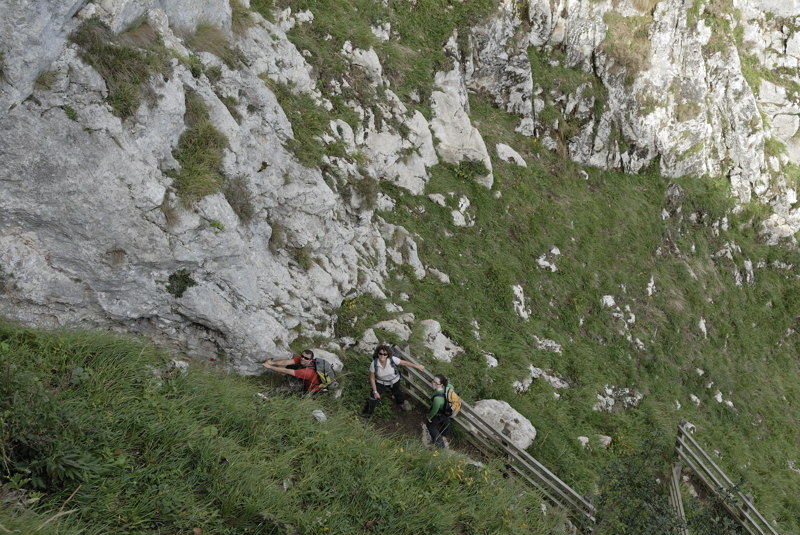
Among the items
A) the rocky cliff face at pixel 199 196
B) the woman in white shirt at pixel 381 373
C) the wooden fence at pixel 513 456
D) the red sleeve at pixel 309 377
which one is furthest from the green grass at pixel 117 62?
the wooden fence at pixel 513 456

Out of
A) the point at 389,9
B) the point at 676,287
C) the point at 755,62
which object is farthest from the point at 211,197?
the point at 755,62

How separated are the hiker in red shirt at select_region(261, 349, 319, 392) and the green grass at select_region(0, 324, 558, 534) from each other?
459mm

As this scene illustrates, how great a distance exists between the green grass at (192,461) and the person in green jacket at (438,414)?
0.99 meters

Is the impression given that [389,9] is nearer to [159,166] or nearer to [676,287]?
[159,166]

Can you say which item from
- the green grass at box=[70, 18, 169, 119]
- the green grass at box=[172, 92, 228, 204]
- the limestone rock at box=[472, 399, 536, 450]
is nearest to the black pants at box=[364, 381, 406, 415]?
the limestone rock at box=[472, 399, 536, 450]

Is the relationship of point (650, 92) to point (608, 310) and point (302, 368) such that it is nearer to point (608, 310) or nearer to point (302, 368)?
point (608, 310)

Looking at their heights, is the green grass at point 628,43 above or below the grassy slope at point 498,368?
above

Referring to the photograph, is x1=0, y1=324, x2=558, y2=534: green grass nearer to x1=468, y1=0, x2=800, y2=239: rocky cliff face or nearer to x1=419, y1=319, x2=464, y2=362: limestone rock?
x1=419, y1=319, x2=464, y2=362: limestone rock

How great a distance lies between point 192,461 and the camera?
18.1ft

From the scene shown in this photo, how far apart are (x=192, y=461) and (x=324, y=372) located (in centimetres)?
306

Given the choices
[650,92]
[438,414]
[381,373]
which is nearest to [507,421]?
[438,414]

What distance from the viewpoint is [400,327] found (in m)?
11.1

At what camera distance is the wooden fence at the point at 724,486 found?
35.7 feet

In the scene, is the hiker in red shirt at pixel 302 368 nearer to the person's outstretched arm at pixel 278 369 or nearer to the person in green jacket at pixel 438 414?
the person's outstretched arm at pixel 278 369
